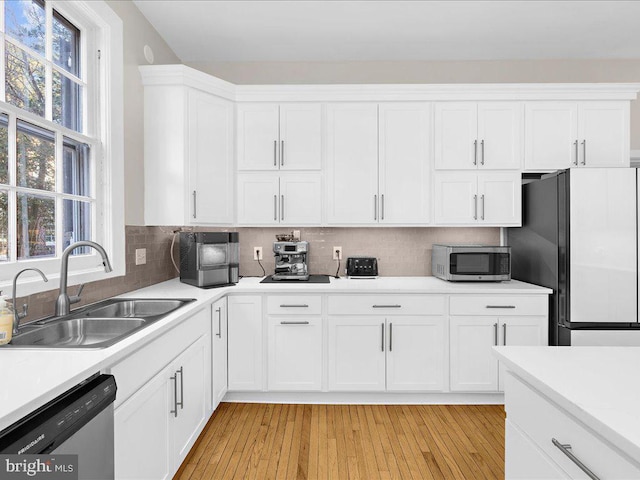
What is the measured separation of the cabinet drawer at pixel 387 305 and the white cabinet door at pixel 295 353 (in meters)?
0.20

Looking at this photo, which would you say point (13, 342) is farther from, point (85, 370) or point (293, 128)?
point (293, 128)

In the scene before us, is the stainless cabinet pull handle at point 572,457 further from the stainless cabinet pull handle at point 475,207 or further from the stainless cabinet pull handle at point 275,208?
the stainless cabinet pull handle at point 275,208

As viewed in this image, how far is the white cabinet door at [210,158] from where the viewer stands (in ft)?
9.29

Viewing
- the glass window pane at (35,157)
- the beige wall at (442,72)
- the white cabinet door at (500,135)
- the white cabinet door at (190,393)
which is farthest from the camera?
the beige wall at (442,72)

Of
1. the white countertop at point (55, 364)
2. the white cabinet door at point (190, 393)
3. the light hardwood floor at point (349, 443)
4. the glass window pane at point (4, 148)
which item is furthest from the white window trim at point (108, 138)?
the light hardwood floor at point (349, 443)

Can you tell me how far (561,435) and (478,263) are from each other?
219 cm

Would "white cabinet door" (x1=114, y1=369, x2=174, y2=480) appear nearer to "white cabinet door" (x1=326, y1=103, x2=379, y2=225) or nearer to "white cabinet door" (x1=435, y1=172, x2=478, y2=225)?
"white cabinet door" (x1=326, y1=103, x2=379, y2=225)

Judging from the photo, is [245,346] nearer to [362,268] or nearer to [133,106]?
[362,268]

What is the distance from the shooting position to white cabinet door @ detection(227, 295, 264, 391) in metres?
2.79

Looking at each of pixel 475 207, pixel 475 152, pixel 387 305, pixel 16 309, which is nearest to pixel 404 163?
pixel 475 152

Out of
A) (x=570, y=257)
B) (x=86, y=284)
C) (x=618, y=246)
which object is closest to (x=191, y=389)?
(x=86, y=284)

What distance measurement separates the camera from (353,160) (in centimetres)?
311

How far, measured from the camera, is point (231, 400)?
288cm

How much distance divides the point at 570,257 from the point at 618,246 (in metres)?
0.30
